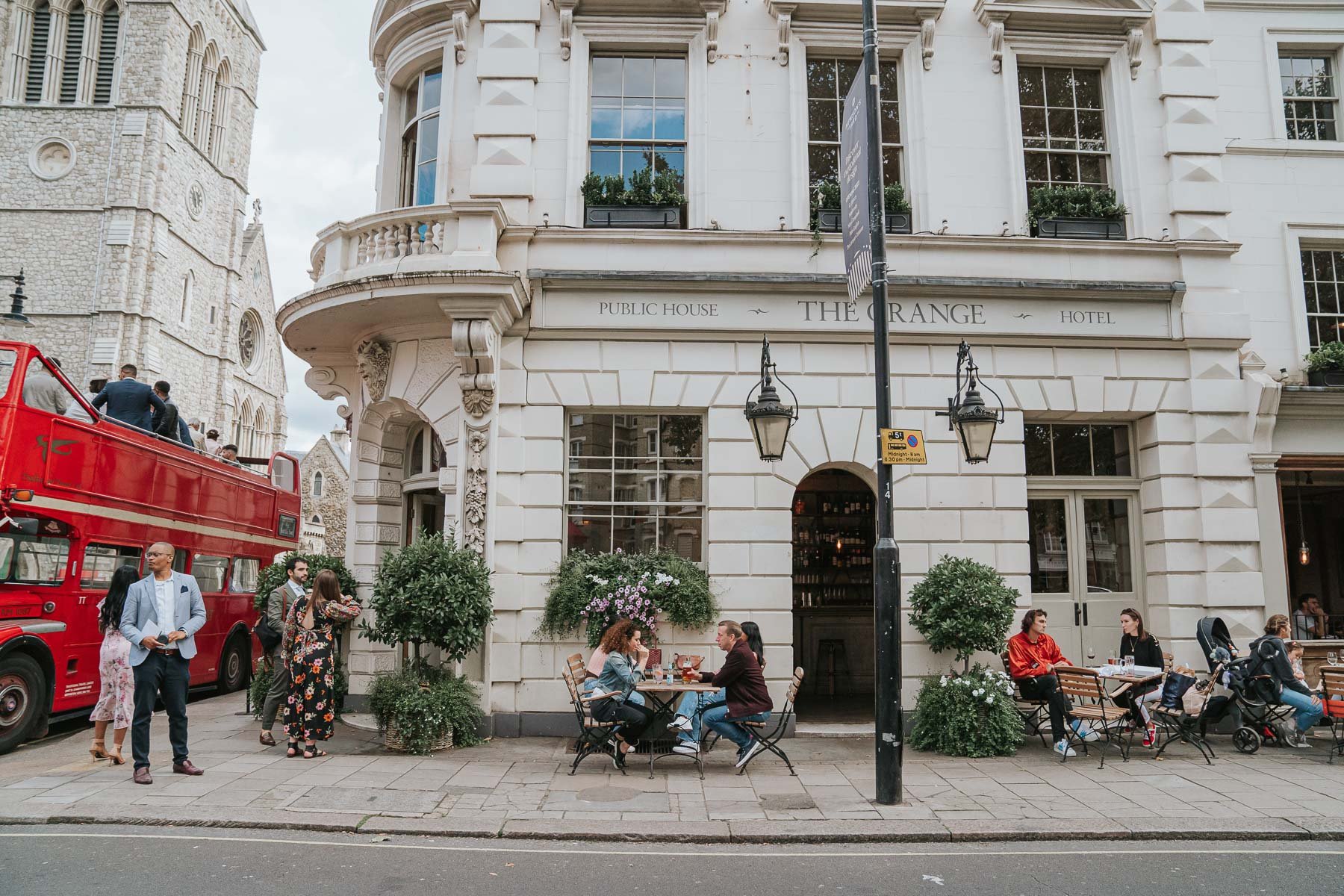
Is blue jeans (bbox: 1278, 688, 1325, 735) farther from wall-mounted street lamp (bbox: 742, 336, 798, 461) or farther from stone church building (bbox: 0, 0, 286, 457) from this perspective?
stone church building (bbox: 0, 0, 286, 457)

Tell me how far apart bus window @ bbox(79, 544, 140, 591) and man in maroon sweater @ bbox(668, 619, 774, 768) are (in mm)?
7698

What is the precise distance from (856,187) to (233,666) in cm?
1453

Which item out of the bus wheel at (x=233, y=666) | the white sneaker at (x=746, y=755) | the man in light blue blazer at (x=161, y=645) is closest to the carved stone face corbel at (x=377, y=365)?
the man in light blue blazer at (x=161, y=645)

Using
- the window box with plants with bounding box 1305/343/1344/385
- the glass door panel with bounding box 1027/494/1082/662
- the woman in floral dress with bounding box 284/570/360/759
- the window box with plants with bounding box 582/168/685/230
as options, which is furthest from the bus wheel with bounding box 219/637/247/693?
the window box with plants with bounding box 1305/343/1344/385

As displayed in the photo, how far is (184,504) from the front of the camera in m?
13.3

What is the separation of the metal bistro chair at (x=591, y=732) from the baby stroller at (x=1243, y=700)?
704 centimetres

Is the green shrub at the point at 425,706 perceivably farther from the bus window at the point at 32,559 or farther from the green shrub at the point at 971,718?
the green shrub at the point at 971,718

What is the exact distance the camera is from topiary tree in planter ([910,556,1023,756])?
9.62 metres

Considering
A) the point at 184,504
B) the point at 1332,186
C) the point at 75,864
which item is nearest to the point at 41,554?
the point at 184,504

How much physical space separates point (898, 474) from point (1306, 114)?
9026mm

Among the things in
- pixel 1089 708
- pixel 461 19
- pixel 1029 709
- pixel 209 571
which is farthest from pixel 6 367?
pixel 1089 708

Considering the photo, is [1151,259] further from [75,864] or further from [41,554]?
[41,554]

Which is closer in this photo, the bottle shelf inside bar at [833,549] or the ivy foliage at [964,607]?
the ivy foliage at [964,607]

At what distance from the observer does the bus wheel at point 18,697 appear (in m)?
9.53
